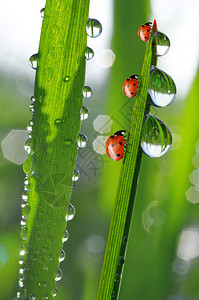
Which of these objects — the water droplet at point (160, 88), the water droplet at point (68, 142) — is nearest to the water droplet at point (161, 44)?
the water droplet at point (160, 88)

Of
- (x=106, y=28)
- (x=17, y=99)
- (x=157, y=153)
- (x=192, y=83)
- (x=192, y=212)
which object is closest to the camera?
(x=157, y=153)

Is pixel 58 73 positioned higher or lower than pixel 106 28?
lower

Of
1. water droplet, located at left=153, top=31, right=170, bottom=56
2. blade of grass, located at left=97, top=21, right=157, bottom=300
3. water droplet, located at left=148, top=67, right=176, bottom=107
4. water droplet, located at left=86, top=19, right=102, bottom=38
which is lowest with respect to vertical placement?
blade of grass, located at left=97, top=21, right=157, bottom=300

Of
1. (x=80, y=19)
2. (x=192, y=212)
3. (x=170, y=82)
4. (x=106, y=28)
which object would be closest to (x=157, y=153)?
(x=170, y=82)

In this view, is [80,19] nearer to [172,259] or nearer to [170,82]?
[170,82]

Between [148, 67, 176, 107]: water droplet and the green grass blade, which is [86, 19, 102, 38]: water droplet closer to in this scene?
the green grass blade

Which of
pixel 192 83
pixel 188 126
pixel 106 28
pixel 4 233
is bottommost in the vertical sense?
pixel 4 233

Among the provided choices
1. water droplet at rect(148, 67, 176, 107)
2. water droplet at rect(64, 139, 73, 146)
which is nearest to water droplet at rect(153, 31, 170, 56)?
water droplet at rect(148, 67, 176, 107)
